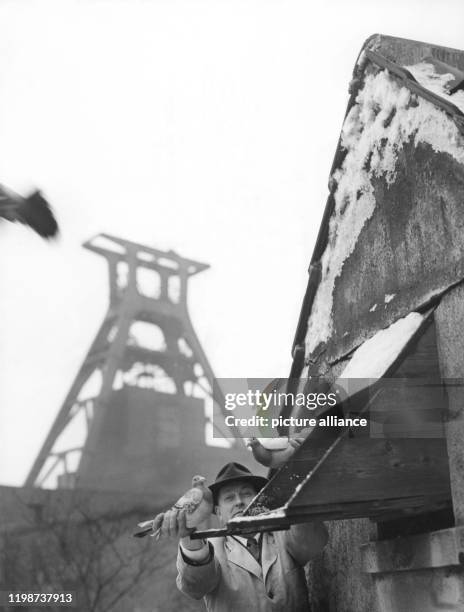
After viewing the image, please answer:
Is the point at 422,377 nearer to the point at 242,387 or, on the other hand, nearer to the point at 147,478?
the point at 242,387

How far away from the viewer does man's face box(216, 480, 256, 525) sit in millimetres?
3941

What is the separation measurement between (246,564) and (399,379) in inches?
54.2

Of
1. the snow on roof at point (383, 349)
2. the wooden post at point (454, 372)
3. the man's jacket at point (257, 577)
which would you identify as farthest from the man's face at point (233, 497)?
the wooden post at point (454, 372)

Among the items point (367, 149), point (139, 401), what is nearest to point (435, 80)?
point (367, 149)

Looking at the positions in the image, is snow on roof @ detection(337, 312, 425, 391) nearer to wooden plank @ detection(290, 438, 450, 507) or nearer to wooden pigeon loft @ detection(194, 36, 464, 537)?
wooden pigeon loft @ detection(194, 36, 464, 537)

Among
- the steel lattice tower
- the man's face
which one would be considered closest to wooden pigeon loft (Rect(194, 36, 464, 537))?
the man's face

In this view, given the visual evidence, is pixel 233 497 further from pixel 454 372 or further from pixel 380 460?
pixel 454 372

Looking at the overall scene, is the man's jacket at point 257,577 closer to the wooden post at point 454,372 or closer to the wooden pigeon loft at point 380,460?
the wooden pigeon loft at point 380,460

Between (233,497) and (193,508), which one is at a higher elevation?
(233,497)

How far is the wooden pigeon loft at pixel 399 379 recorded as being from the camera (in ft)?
9.77

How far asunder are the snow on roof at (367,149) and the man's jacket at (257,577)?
133 cm

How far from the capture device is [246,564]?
3836mm

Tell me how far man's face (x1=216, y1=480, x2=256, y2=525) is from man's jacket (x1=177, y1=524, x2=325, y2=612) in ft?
0.51

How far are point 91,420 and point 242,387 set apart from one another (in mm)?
27719
